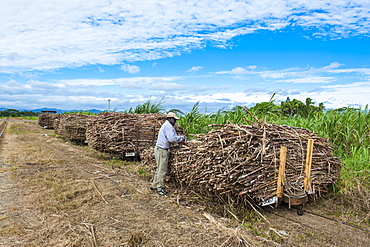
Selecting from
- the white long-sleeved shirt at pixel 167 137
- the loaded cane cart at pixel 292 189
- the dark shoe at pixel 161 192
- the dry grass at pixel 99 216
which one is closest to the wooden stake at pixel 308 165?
the loaded cane cart at pixel 292 189

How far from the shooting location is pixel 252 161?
4273 mm

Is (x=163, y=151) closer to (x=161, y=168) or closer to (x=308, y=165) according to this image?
(x=161, y=168)

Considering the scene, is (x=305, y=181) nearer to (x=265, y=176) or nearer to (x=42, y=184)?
(x=265, y=176)

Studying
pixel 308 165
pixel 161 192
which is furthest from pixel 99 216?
pixel 308 165

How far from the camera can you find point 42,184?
239 inches

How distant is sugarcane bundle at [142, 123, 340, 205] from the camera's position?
4220mm

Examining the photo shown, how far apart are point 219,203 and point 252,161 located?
1.23 meters

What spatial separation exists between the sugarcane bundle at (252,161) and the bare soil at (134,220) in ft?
1.59

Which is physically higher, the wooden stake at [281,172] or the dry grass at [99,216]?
the wooden stake at [281,172]

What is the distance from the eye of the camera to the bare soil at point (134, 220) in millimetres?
3637

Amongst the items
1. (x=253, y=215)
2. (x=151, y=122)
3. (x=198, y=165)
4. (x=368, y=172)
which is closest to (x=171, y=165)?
(x=198, y=165)

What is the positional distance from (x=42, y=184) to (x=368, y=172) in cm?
711

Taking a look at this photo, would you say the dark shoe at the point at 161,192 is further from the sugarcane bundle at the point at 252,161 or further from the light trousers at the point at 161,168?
the sugarcane bundle at the point at 252,161

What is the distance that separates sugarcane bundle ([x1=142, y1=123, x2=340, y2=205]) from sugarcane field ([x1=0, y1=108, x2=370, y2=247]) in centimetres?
2
